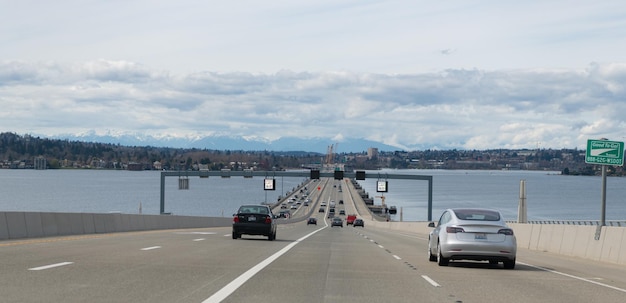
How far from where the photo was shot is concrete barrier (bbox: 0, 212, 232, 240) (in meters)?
27.6

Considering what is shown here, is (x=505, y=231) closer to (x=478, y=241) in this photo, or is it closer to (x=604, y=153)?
(x=478, y=241)

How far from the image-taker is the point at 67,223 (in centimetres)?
3278

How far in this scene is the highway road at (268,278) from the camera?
41.5 ft

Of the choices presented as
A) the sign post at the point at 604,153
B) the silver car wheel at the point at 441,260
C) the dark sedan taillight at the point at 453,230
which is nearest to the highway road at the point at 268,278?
the silver car wheel at the point at 441,260

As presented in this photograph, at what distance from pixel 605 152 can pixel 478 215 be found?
10974 mm

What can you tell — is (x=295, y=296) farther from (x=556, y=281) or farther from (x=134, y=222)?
(x=134, y=222)

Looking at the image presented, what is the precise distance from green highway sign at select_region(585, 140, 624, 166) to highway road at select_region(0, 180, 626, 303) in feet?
24.3

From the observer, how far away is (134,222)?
141 feet

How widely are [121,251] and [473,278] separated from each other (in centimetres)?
962

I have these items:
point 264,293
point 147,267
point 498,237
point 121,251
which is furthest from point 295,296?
point 121,251

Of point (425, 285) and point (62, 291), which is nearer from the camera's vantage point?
point (62, 291)

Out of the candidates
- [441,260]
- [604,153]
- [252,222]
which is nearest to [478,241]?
[441,260]

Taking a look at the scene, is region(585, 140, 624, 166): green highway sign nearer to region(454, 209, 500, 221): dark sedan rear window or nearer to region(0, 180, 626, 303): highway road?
region(0, 180, 626, 303): highway road

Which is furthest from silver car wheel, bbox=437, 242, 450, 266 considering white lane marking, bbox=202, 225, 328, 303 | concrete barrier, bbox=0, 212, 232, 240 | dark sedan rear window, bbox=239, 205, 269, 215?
concrete barrier, bbox=0, 212, 232, 240
